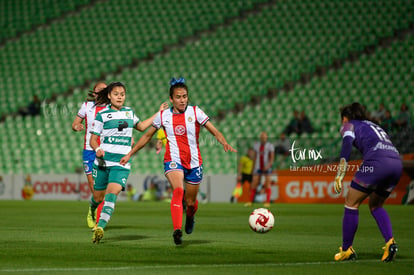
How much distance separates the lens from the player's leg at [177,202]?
9164 millimetres

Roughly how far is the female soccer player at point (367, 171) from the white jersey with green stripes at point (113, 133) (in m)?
3.53

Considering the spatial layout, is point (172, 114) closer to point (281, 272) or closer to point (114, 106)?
point (114, 106)

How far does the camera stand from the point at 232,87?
91.6 feet

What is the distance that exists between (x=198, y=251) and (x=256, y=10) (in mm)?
23408

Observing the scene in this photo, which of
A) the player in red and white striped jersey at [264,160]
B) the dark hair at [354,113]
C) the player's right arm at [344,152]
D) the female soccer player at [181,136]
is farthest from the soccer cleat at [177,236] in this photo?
the player in red and white striped jersey at [264,160]

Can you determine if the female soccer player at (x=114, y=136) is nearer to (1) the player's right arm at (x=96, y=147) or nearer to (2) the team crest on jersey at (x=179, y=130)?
(1) the player's right arm at (x=96, y=147)

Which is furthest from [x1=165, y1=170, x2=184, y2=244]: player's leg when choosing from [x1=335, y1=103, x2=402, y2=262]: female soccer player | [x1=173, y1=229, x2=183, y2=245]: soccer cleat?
[x1=335, y1=103, x2=402, y2=262]: female soccer player

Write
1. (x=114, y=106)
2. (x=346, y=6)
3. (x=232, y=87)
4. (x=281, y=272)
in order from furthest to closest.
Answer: (x=346, y=6) → (x=232, y=87) → (x=114, y=106) → (x=281, y=272)

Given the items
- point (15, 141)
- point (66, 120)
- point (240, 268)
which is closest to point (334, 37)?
point (66, 120)

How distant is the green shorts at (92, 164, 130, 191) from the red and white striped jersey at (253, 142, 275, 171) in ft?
35.0

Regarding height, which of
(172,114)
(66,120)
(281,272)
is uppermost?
(66,120)

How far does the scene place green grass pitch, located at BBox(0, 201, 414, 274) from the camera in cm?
722

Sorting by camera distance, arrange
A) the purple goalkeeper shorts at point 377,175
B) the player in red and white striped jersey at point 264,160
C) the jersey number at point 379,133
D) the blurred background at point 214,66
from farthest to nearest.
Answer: the blurred background at point 214,66
the player in red and white striped jersey at point 264,160
the jersey number at point 379,133
the purple goalkeeper shorts at point 377,175

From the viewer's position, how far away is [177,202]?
369 inches
